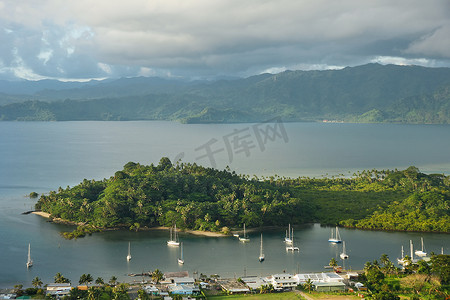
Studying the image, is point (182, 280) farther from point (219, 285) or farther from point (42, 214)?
point (42, 214)

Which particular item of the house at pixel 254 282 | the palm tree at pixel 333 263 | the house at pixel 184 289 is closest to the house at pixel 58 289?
the house at pixel 184 289

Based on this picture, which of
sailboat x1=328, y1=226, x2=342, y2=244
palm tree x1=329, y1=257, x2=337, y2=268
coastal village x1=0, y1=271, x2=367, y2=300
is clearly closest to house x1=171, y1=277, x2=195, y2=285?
coastal village x1=0, y1=271, x2=367, y2=300

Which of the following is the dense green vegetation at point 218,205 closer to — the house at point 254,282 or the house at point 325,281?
the house at point 254,282

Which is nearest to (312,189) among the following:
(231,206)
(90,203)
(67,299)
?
(231,206)

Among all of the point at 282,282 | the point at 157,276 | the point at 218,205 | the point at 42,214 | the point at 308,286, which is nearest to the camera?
the point at 308,286

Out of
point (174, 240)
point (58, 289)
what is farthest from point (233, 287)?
point (174, 240)

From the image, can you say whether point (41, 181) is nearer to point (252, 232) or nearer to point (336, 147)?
point (252, 232)

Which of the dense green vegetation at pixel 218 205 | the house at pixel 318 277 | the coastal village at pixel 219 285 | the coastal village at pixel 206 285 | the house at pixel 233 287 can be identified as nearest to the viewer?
the coastal village at pixel 206 285
